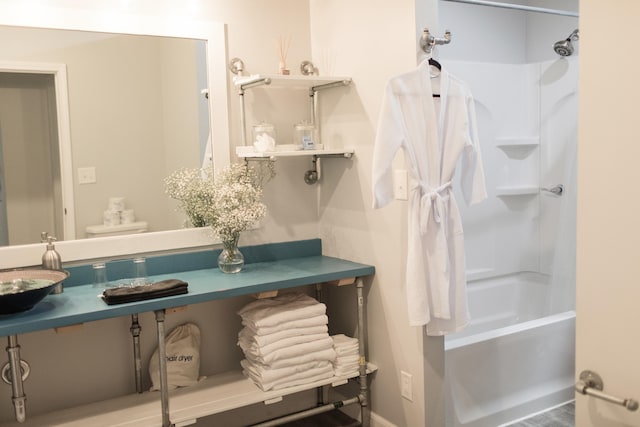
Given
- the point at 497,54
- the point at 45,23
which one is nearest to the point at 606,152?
the point at 45,23

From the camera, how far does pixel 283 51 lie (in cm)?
310

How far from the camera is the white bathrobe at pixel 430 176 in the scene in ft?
8.16

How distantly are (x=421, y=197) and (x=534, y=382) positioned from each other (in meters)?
1.37

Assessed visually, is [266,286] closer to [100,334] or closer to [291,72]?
A: [100,334]

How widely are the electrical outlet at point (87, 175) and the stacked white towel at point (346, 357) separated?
1.32 m

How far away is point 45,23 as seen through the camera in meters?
2.53

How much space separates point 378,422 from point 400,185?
1181mm

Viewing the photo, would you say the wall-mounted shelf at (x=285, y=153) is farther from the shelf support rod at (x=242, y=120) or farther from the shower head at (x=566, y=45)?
the shower head at (x=566, y=45)

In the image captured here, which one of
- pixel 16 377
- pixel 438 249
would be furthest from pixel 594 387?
pixel 16 377

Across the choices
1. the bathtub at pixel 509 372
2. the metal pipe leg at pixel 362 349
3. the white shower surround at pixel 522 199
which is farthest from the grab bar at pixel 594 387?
the white shower surround at pixel 522 199

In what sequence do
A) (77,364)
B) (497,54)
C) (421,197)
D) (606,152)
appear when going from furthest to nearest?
(497,54) → (77,364) → (421,197) → (606,152)

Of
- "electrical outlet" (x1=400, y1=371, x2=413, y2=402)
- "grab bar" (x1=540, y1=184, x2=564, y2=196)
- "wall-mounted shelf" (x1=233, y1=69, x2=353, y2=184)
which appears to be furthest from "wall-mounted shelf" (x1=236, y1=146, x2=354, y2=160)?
"grab bar" (x1=540, y1=184, x2=564, y2=196)

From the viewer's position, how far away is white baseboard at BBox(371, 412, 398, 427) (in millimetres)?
2930

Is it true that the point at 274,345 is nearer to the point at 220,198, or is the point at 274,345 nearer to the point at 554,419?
the point at 220,198
